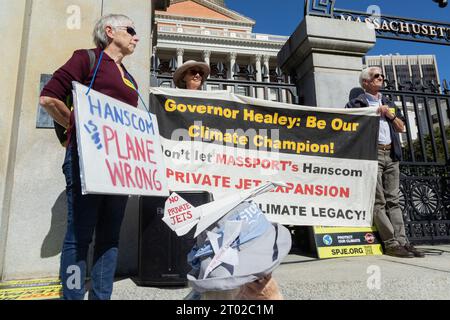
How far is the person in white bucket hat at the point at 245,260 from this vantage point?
1.46 meters

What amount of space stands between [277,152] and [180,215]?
1866mm

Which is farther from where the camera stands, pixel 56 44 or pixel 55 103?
pixel 56 44

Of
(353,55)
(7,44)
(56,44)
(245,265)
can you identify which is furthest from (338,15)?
(245,265)

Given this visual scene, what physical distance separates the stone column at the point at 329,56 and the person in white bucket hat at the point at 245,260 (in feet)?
10.3

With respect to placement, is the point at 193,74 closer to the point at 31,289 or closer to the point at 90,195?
the point at 90,195

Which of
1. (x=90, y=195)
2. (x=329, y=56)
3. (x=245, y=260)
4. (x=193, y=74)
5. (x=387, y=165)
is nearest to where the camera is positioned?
(x=245, y=260)

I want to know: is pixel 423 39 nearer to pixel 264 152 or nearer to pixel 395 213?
pixel 395 213

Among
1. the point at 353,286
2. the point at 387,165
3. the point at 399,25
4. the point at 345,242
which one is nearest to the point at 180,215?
the point at 353,286

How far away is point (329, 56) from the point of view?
182 inches

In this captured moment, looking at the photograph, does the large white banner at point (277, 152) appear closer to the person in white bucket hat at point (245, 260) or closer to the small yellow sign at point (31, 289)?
the small yellow sign at point (31, 289)

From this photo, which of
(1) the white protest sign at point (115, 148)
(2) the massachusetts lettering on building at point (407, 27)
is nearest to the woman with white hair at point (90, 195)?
(1) the white protest sign at point (115, 148)

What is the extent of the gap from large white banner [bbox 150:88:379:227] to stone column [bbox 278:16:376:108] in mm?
628

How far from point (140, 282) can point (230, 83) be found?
2919mm

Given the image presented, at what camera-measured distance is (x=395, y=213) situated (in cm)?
386
